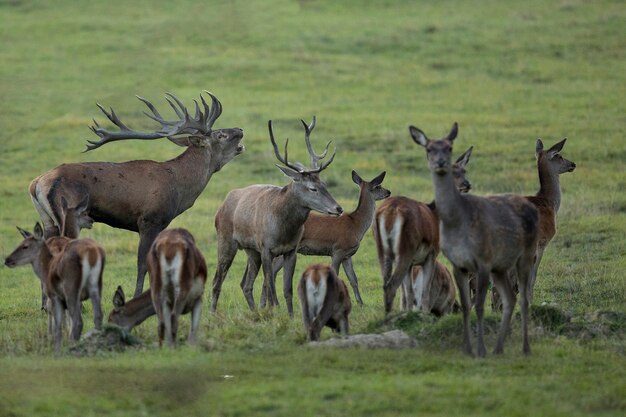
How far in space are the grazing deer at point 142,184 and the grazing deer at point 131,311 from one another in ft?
7.97

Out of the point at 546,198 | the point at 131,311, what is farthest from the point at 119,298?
the point at 546,198

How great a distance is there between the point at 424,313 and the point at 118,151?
58.3ft

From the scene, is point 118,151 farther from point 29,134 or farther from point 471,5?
point 471,5

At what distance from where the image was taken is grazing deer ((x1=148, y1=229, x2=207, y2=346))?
11.1 metres

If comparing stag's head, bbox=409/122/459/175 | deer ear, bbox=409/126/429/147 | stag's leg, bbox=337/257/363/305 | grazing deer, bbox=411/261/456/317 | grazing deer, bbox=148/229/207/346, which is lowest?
stag's leg, bbox=337/257/363/305

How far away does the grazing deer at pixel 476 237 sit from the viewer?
10.7 meters

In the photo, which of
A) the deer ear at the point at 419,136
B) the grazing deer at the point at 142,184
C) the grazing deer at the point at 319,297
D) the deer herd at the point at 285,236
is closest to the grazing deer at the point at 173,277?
the deer herd at the point at 285,236

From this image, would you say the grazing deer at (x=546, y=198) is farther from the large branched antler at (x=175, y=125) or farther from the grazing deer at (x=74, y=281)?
the grazing deer at (x=74, y=281)

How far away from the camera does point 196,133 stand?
16234mm

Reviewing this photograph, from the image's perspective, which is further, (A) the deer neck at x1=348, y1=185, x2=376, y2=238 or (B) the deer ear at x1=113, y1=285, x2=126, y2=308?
(A) the deer neck at x1=348, y1=185, x2=376, y2=238

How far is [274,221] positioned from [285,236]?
0.23m

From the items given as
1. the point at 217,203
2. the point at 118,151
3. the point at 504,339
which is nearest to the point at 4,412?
the point at 504,339

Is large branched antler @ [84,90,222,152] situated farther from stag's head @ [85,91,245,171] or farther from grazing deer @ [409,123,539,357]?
grazing deer @ [409,123,539,357]

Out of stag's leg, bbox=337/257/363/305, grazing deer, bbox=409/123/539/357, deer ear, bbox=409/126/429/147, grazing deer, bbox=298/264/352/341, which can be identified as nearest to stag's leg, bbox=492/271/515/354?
grazing deer, bbox=409/123/539/357
